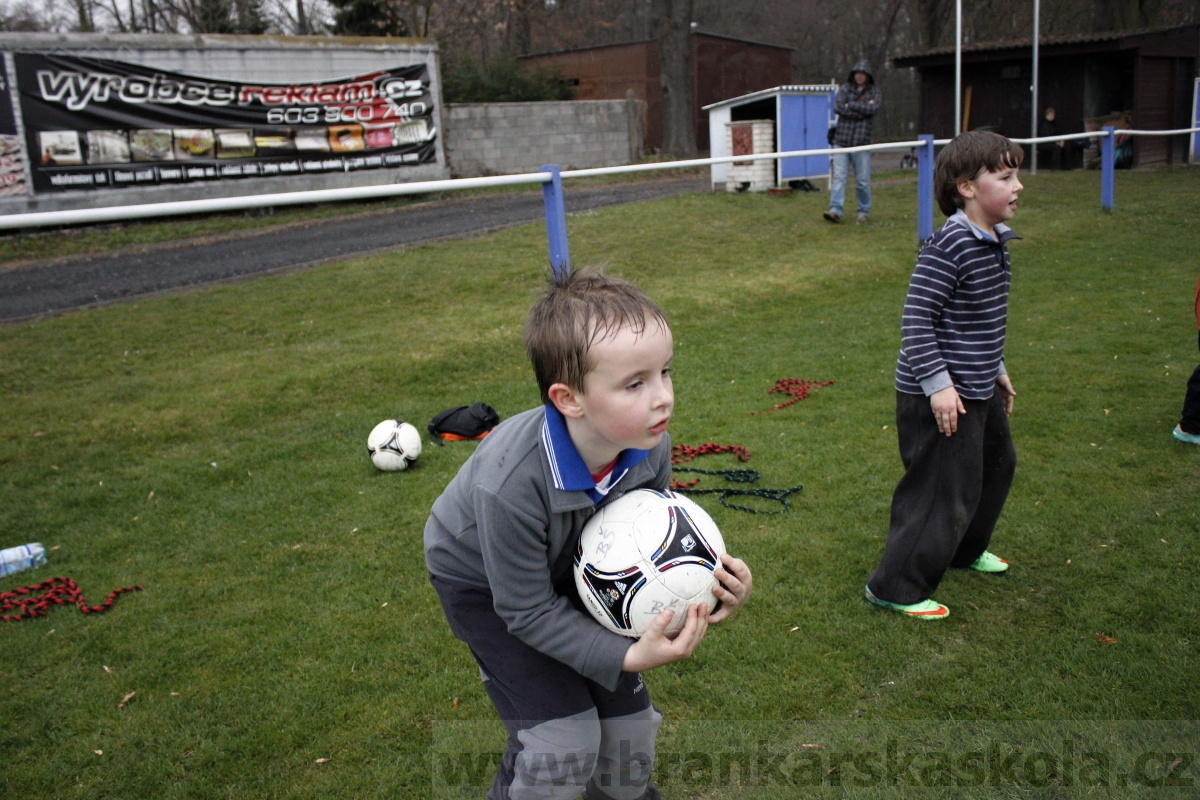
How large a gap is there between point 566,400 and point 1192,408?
190 inches

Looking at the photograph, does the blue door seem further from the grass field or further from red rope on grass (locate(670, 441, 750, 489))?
red rope on grass (locate(670, 441, 750, 489))

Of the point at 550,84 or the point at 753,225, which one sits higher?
the point at 550,84

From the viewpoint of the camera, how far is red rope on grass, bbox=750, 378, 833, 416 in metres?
6.84

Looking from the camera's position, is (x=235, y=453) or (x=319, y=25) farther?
(x=319, y=25)

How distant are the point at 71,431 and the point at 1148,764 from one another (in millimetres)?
6835

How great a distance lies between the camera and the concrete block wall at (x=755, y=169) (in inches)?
707

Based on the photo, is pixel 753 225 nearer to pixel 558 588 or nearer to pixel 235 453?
pixel 235 453

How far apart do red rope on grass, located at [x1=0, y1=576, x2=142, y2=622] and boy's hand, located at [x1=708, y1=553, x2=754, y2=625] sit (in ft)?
10.6

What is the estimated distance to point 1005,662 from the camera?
3.39m

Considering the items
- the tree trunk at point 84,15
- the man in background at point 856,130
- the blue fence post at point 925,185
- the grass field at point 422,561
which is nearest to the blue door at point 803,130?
the man in background at point 856,130

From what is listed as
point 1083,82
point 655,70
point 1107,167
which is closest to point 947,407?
point 1107,167

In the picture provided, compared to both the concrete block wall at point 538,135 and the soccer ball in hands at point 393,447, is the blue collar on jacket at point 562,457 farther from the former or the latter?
the concrete block wall at point 538,135

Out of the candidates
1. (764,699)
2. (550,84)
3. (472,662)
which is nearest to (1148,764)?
(764,699)

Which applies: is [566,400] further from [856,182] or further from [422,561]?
[856,182]
